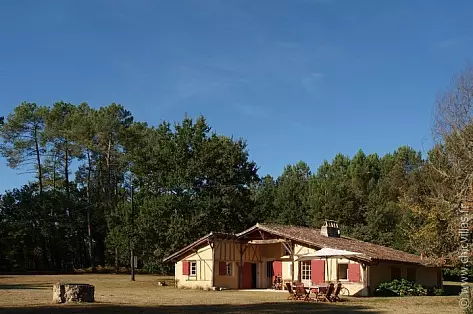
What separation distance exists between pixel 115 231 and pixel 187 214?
577 cm

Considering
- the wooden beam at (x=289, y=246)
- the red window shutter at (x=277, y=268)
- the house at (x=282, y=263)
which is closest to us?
the house at (x=282, y=263)

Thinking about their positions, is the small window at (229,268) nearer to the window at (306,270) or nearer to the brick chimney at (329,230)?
the window at (306,270)

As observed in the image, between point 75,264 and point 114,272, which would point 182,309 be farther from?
point 75,264

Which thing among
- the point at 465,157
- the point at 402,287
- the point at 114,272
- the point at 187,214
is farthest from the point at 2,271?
the point at 465,157

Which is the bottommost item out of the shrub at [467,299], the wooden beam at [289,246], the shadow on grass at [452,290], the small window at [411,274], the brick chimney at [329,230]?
the shadow on grass at [452,290]

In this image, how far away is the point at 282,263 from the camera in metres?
33.3

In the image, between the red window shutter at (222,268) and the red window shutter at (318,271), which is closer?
Result: the red window shutter at (318,271)

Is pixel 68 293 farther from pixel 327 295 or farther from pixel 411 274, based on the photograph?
pixel 411 274

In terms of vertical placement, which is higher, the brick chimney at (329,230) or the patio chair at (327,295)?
the brick chimney at (329,230)

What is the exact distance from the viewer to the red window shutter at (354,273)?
2842 cm

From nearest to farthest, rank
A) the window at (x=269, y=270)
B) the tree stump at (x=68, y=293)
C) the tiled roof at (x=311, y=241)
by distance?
the tree stump at (x=68, y=293) < the tiled roof at (x=311, y=241) < the window at (x=269, y=270)

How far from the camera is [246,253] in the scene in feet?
113

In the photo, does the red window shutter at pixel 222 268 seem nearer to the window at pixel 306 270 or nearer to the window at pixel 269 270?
the window at pixel 269 270

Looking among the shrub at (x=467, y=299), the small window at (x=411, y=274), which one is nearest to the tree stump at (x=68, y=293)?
the shrub at (x=467, y=299)
